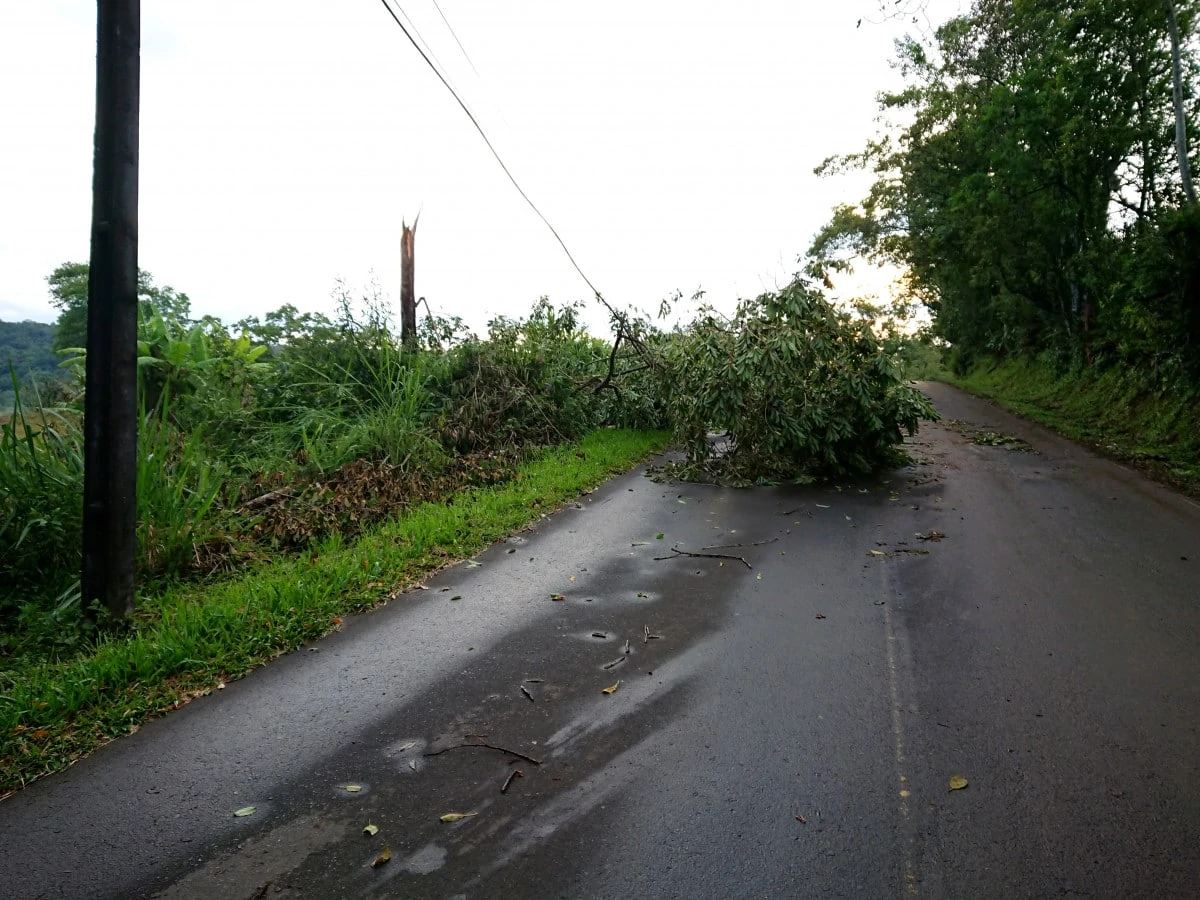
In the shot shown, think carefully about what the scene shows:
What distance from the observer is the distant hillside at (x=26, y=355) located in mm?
5637

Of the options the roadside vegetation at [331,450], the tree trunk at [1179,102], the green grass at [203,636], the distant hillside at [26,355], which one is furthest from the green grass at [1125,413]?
the distant hillside at [26,355]

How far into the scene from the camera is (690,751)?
3.34 m

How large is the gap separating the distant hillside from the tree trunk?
54.1 feet

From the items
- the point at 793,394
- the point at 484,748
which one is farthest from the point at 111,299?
the point at 793,394

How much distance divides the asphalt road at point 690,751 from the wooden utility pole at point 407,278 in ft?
26.6

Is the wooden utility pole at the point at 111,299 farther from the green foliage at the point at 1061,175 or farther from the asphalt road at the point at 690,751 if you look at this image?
the green foliage at the point at 1061,175

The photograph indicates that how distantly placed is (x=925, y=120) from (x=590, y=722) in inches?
1085

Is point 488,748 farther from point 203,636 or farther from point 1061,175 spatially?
point 1061,175

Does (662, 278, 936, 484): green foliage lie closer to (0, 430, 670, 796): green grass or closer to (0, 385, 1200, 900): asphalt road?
(0, 430, 670, 796): green grass

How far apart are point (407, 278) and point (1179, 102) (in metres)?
13.9

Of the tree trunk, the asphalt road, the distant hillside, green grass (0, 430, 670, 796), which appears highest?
the tree trunk

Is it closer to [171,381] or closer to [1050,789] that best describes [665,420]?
[171,381]

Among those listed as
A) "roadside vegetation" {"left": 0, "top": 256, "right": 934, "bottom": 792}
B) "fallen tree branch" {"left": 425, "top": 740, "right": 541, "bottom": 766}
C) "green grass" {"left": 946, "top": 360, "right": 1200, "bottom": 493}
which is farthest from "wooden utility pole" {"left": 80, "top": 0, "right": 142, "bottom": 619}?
"green grass" {"left": 946, "top": 360, "right": 1200, "bottom": 493}

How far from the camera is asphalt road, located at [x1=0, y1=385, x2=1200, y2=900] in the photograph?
260cm
